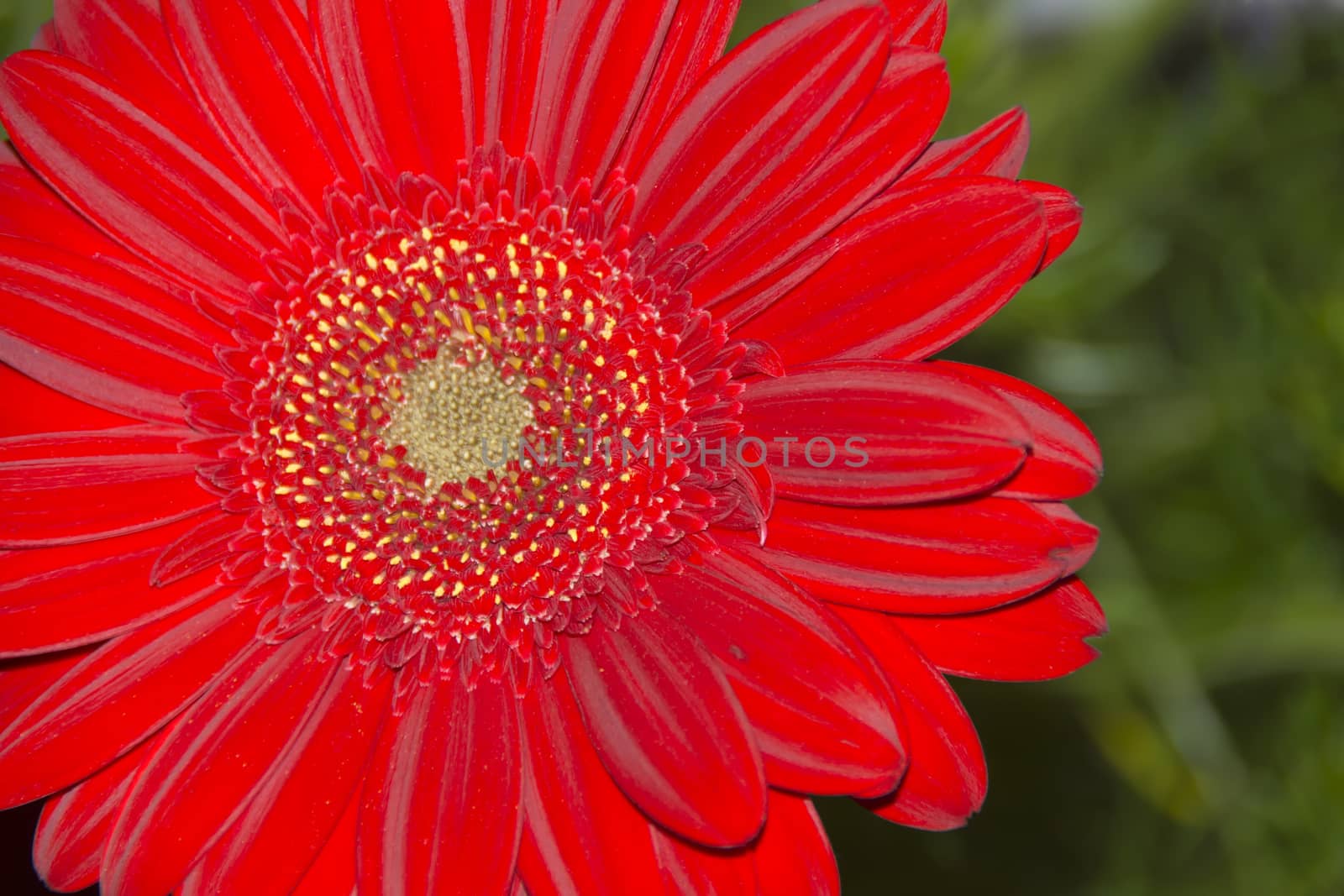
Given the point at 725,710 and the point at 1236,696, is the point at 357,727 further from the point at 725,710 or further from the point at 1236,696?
the point at 1236,696

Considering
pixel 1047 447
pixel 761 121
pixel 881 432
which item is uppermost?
pixel 761 121

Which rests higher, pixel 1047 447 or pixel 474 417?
pixel 474 417

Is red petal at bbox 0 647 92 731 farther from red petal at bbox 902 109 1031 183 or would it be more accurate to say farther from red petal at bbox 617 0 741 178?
red petal at bbox 902 109 1031 183

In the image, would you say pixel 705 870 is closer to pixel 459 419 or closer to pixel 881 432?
pixel 881 432

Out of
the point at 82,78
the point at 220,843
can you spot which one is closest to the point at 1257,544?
the point at 220,843

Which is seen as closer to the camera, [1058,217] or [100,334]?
[1058,217]

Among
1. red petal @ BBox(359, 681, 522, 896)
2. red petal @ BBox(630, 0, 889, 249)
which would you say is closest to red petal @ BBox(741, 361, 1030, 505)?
red petal @ BBox(630, 0, 889, 249)

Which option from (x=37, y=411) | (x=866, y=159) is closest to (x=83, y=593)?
(x=37, y=411)
